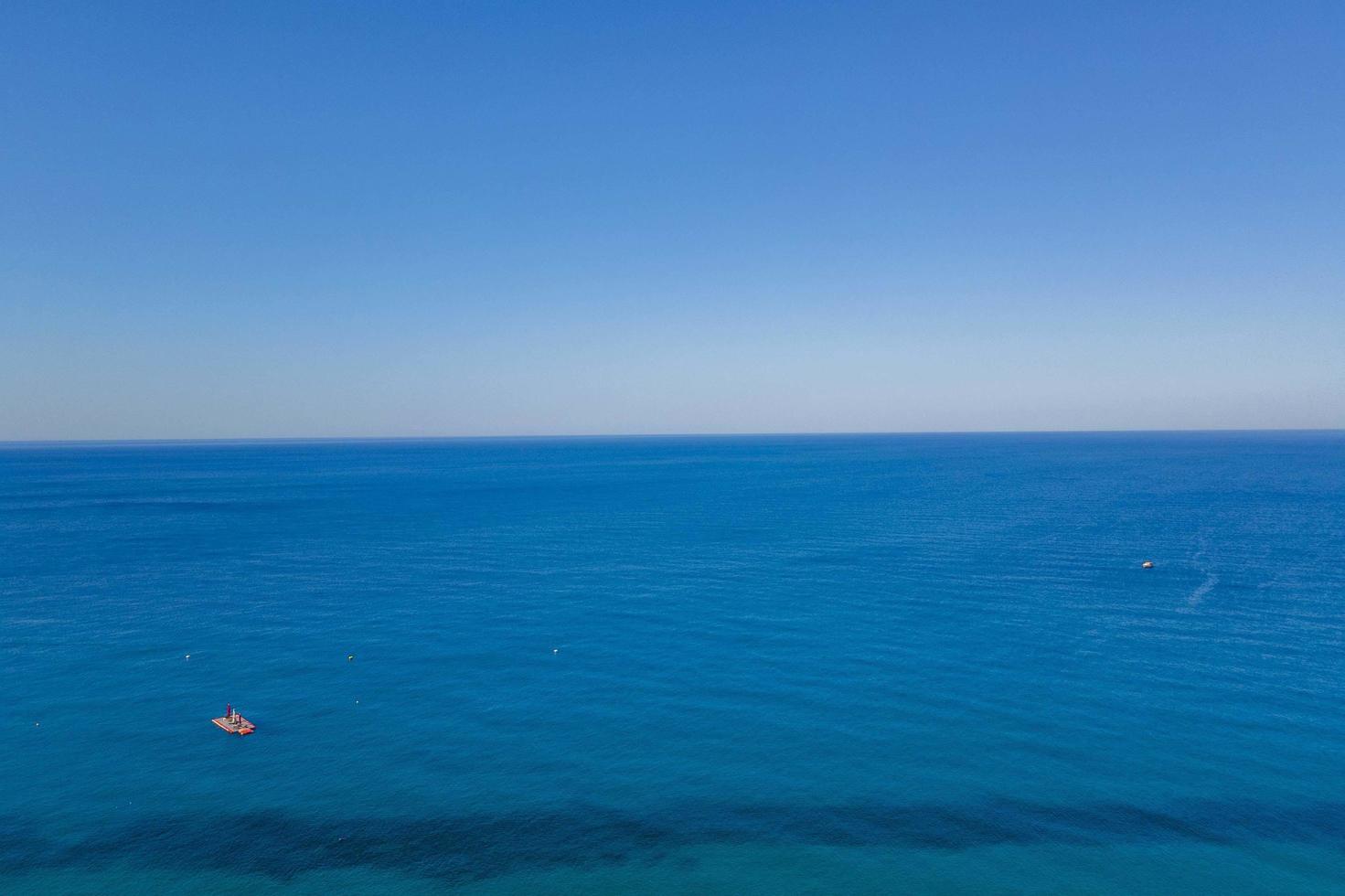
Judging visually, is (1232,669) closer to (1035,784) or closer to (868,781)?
(1035,784)

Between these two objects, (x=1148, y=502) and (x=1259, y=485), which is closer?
(x=1148, y=502)

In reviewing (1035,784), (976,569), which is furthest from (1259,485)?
(1035,784)

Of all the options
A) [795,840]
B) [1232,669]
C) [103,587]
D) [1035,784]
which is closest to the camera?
[795,840]

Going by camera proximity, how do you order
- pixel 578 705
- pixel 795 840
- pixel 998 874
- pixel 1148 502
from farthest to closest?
pixel 1148 502 → pixel 578 705 → pixel 795 840 → pixel 998 874

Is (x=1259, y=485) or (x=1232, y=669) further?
Result: (x=1259, y=485)

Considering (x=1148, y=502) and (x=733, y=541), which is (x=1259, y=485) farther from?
(x=733, y=541)

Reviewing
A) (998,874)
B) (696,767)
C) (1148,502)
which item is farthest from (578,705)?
(1148,502)
